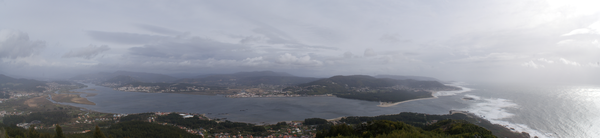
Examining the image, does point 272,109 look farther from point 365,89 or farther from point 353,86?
point 353,86

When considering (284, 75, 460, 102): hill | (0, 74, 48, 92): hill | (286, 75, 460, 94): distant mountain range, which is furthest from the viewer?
(286, 75, 460, 94): distant mountain range

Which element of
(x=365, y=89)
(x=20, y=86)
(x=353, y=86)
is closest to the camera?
(x=20, y=86)

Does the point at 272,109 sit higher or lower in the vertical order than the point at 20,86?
lower

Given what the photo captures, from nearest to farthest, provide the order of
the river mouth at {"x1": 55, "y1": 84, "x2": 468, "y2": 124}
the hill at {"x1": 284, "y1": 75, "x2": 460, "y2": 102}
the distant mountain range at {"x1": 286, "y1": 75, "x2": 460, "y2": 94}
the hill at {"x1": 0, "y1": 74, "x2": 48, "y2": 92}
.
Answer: the river mouth at {"x1": 55, "y1": 84, "x2": 468, "y2": 124} → the hill at {"x1": 0, "y1": 74, "x2": 48, "y2": 92} → the hill at {"x1": 284, "y1": 75, "x2": 460, "y2": 102} → the distant mountain range at {"x1": 286, "y1": 75, "x2": 460, "y2": 94}

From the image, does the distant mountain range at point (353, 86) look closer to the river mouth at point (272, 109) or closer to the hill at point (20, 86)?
the river mouth at point (272, 109)

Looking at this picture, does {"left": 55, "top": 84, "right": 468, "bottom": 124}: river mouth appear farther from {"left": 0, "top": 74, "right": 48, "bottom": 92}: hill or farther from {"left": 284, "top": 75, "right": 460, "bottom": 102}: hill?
{"left": 0, "top": 74, "right": 48, "bottom": 92}: hill

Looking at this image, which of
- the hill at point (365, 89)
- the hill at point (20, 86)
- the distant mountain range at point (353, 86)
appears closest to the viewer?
the hill at point (20, 86)

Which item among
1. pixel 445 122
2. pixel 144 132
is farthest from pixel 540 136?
pixel 144 132

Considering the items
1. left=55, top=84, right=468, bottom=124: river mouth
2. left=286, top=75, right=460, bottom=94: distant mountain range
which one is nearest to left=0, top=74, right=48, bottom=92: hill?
left=55, top=84, right=468, bottom=124: river mouth

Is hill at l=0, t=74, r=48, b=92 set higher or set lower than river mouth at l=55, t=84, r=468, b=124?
higher

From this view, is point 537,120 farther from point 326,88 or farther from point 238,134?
point 326,88

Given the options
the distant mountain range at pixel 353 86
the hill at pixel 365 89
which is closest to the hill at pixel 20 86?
the hill at pixel 365 89

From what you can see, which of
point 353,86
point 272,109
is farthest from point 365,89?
point 272,109
